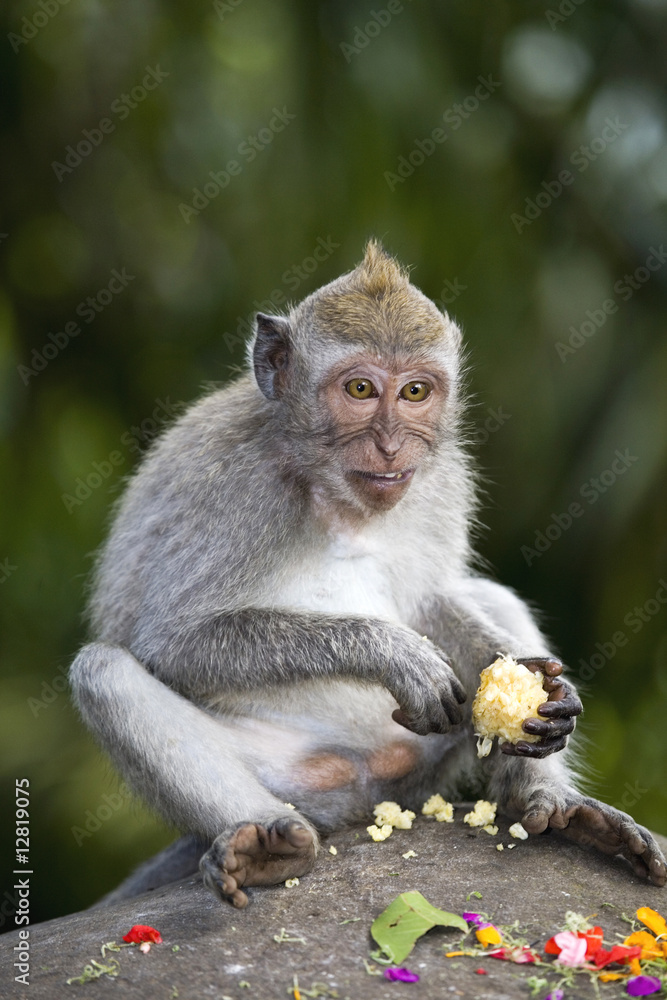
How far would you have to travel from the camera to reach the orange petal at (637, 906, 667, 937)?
15.6ft

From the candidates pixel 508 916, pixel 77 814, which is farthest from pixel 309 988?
pixel 77 814

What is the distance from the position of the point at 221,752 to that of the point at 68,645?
3367 millimetres

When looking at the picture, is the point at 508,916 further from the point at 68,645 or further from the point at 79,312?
the point at 79,312

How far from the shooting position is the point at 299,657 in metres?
5.64

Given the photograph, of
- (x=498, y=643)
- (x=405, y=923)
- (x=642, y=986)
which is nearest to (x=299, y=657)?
(x=498, y=643)

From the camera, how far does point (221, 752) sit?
5.46 metres
